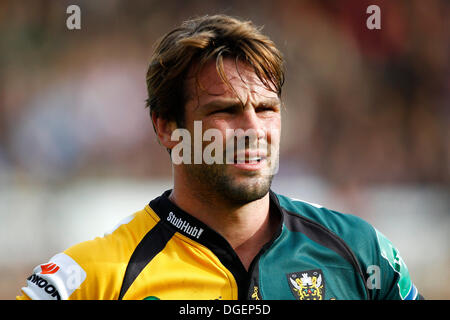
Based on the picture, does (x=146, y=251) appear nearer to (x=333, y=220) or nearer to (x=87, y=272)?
(x=87, y=272)

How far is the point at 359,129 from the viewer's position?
6898 millimetres

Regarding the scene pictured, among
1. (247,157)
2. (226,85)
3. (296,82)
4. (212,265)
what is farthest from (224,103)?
(296,82)

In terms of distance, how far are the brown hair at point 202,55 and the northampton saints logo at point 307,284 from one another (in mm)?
773

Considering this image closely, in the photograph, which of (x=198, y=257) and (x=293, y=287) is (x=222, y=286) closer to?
(x=198, y=257)

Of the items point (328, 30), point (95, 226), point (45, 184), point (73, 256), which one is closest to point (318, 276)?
point (73, 256)

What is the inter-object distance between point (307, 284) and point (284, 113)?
4.49m

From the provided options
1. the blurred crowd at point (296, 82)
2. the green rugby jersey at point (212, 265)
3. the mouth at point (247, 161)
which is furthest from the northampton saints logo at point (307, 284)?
the blurred crowd at point (296, 82)

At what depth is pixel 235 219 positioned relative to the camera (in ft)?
7.29

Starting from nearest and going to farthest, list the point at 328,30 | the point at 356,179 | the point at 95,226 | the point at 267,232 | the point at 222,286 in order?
the point at 222,286, the point at 267,232, the point at 95,226, the point at 356,179, the point at 328,30

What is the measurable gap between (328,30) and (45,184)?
4.04 metres

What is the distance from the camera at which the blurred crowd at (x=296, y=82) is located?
6.65m

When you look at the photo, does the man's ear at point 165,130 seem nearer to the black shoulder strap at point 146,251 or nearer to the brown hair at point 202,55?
the brown hair at point 202,55

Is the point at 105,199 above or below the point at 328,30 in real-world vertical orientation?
below

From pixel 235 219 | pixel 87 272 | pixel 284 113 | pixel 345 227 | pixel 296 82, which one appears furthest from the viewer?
pixel 296 82
